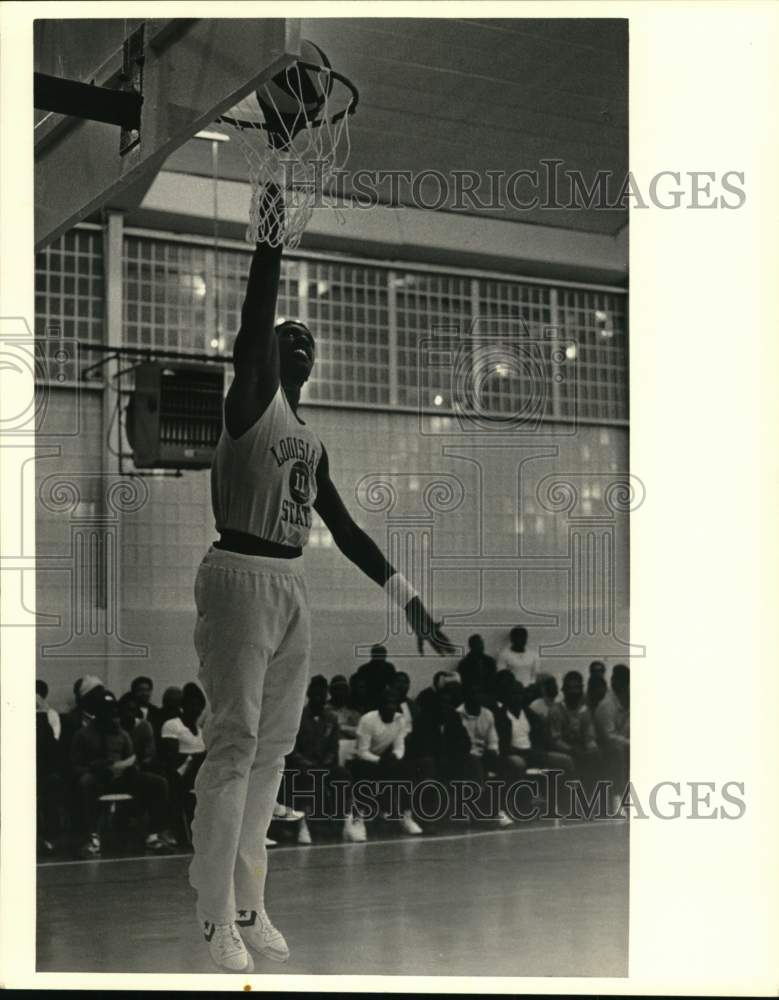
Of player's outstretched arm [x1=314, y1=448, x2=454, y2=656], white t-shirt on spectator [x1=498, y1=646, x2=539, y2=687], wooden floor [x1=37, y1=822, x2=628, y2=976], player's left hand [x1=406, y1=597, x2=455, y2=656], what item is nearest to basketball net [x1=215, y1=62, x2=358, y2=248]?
player's outstretched arm [x1=314, y1=448, x2=454, y2=656]

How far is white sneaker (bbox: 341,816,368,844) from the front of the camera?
482 cm

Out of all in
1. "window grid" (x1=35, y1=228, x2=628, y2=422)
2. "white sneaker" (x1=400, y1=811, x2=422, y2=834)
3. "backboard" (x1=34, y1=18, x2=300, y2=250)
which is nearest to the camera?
"backboard" (x1=34, y1=18, x2=300, y2=250)

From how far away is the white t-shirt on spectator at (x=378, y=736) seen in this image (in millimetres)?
4957

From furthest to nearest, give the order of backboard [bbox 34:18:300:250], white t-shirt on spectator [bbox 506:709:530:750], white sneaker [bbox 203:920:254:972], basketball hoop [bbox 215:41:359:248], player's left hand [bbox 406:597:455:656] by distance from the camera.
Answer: white t-shirt on spectator [bbox 506:709:530:750], player's left hand [bbox 406:597:455:656], white sneaker [bbox 203:920:254:972], basketball hoop [bbox 215:41:359:248], backboard [bbox 34:18:300:250]

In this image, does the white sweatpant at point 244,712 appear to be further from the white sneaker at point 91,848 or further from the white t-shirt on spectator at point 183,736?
the white sneaker at point 91,848

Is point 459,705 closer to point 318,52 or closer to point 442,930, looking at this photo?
point 442,930

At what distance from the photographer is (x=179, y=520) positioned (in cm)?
502

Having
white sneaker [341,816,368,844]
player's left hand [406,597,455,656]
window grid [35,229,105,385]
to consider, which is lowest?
white sneaker [341,816,368,844]

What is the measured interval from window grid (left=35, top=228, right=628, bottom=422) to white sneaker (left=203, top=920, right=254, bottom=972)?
1.95m

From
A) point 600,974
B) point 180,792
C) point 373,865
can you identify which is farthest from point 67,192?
point 600,974

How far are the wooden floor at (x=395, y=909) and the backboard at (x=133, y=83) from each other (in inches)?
94.8

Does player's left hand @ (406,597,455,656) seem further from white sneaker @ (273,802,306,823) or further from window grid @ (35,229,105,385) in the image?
window grid @ (35,229,105,385)

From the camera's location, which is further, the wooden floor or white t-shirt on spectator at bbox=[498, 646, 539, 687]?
white t-shirt on spectator at bbox=[498, 646, 539, 687]

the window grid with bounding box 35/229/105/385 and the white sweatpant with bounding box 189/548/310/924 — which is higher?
the window grid with bounding box 35/229/105/385
